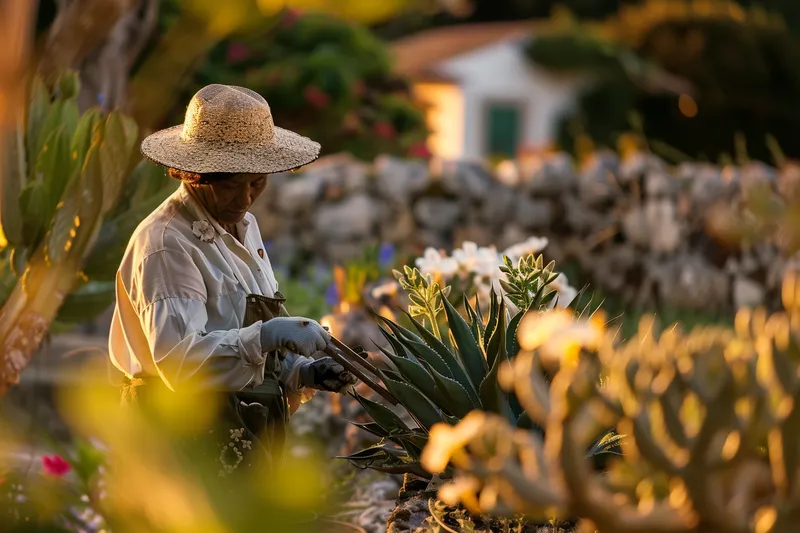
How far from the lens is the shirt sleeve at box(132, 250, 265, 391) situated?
3092mm

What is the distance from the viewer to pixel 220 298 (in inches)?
129

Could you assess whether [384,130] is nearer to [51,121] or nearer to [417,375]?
[51,121]

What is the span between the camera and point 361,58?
1375 cm

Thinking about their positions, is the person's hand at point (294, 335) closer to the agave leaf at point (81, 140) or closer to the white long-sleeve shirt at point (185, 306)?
the white long-sleeve shirt at point (185, 306)

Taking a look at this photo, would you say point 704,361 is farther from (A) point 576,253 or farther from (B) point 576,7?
(B) point 576,7

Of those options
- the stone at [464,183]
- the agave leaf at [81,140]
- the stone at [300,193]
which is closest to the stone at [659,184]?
the stone at [464,183]

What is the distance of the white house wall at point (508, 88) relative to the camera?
2812 centimetres

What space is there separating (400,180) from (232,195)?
7.15 m

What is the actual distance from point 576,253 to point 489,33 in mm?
19946

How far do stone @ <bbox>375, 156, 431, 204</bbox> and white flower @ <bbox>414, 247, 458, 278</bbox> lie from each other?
196 inches

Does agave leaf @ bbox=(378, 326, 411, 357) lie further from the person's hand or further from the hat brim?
the hat brim

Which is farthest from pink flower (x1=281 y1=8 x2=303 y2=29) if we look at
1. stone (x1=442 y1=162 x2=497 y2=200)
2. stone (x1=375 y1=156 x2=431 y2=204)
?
stone (x1=442 y1=162 x2=497 y2=200)

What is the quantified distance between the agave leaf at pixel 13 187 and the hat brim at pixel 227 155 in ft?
4.98

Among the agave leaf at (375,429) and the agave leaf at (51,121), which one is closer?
the agave leaf at (375,429)
